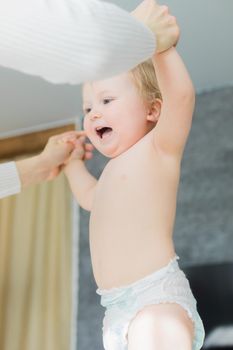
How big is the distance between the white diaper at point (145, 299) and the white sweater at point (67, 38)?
0.34 meters

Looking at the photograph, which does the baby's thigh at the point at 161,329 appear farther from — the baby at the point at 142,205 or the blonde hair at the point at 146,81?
the blonde hair at the point at 146,81

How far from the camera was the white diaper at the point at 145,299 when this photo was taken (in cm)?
87

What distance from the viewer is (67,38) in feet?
2.13

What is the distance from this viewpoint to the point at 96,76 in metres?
0.70

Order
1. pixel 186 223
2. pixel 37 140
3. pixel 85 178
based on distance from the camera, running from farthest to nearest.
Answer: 1. pixel 37 140
2. pixel 186 223
3. pixel 85 178

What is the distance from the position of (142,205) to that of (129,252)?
8cm

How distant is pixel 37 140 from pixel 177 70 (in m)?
1.68

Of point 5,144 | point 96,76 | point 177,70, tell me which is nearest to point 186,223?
point 5,144

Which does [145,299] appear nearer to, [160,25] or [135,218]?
[135,218]

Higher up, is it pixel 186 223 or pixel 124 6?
pixel 124 6

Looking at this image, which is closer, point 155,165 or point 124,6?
point 155,165

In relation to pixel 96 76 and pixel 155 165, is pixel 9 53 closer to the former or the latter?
pixel 96 76

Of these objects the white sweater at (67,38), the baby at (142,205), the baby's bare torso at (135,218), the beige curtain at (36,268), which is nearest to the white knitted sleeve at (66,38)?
the white sweater at (67,38)

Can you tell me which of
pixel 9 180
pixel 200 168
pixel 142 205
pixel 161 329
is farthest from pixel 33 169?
pixel 200 168
